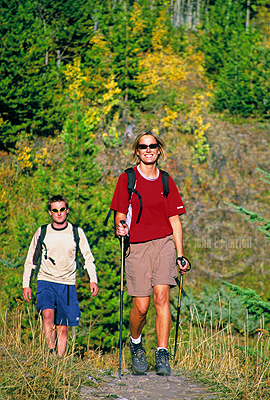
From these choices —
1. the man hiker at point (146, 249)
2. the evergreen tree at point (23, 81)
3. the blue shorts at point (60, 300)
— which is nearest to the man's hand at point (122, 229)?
the man hiker at point (146, 249)

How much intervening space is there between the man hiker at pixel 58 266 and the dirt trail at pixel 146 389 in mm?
1028

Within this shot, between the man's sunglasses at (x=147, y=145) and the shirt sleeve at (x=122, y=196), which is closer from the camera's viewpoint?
the shirt sleeve at (x=122, y=196)

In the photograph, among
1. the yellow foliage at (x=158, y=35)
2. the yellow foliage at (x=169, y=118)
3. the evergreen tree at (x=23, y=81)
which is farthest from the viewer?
the yellow foliage at (x=158, y=35)

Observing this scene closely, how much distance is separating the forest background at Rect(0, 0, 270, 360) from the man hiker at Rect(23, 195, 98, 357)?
4192 millimetres

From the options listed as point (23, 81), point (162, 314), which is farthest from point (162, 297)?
point (23, 81)

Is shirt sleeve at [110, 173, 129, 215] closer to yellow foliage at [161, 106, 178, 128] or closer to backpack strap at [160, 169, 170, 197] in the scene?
backpack strap at [160, 169, 170, 197]

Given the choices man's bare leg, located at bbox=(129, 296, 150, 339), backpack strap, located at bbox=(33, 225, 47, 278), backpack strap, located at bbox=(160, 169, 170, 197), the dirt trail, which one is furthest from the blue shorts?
backpack strap, located at bbox=(160, 169, 170, 197)

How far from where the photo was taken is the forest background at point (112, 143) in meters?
9.24

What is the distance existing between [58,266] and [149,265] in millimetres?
1180

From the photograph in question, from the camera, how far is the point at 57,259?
4.60 m

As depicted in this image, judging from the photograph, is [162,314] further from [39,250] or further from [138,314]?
[39,250]

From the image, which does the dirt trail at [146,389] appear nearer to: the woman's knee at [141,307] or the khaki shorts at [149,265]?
the woman's knee at [141,307]

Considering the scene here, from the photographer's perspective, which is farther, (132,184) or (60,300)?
(60,300)

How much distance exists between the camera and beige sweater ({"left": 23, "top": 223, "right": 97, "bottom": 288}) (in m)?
4.61
